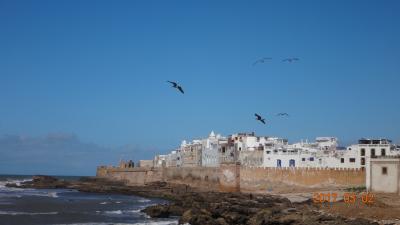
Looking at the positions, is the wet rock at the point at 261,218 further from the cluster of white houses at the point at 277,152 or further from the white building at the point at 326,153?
the white building at the point at 326,153

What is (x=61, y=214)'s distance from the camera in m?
45.2

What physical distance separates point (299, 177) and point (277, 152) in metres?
8.88

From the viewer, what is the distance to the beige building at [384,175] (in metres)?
42.2

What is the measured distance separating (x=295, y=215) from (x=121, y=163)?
66009mm

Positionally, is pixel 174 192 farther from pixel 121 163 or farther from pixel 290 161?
pixel 121 163

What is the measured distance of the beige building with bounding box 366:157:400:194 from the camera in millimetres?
42156

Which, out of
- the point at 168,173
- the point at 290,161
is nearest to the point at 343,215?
the point at 290,161

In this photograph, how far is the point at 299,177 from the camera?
5628 centimetres

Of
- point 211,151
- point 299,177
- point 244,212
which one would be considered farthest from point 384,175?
point 211,151
